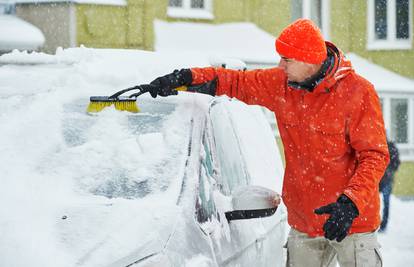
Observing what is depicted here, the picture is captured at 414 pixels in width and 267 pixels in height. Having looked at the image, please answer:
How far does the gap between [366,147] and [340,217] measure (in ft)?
1.32

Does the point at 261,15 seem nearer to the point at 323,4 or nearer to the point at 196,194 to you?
the point at 323,4

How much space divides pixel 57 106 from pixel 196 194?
900mm

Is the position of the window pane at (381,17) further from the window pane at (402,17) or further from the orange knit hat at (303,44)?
the orange knit hat at (303,44)

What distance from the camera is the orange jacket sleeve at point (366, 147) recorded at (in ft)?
12.3

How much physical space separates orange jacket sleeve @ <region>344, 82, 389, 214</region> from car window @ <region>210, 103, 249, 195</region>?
25.5 inches

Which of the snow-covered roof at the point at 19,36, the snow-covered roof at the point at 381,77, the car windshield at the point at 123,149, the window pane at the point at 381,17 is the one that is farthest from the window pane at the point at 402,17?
the car windshield at the point at 123,149

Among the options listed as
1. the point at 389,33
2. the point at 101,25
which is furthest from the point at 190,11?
the point at 389,33

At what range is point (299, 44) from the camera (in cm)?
402

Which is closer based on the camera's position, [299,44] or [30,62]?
[299,44]

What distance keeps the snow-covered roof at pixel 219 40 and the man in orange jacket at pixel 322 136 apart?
1405 centimetres

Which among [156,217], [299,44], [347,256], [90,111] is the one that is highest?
[299,44]

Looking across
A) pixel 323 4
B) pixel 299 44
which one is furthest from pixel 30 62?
pixel 323 4

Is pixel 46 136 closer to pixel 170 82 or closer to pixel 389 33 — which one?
pixel 170 82

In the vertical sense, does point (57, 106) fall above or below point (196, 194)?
above
